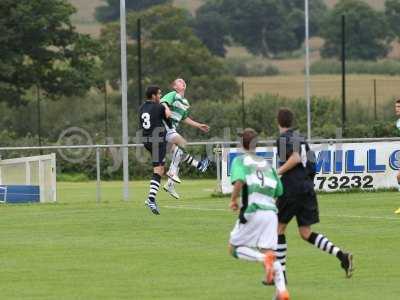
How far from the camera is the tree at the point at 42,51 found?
6128 centimetres

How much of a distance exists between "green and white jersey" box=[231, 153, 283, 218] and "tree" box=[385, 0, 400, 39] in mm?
116105

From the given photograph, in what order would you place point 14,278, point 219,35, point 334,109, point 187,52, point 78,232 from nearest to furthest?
point 14,278
point 78,232
point 334,109
point 187,52
point 219,35

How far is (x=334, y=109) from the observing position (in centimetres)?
6538

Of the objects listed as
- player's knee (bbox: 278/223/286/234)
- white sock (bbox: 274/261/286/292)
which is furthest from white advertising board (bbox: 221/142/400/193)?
white sock (bbox: 274/261/286/292)

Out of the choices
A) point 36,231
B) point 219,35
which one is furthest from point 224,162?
point 219,35

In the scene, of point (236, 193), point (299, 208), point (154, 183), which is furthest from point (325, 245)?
point (154, 183)

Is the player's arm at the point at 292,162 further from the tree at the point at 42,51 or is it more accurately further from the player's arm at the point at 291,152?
the tree at the point at 42,51

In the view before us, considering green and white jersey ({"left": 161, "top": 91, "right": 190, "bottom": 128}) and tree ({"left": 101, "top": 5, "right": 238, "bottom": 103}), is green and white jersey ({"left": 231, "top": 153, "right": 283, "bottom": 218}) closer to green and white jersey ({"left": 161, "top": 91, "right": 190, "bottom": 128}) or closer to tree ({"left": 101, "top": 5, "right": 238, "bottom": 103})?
green and white jersey ({"left": 161, "top": 91, "right": 190, "bottom": 128})

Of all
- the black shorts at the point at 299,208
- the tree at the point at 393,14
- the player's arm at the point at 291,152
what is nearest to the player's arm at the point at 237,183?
the player's arm at the point at 291,152

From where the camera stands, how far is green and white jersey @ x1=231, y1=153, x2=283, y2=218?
15.1 metres

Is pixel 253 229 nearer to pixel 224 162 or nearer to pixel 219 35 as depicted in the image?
pixel 224 162

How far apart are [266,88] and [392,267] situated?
72813 mm

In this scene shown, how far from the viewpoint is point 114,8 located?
147625mm

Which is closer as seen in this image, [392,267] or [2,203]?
[392,267]
